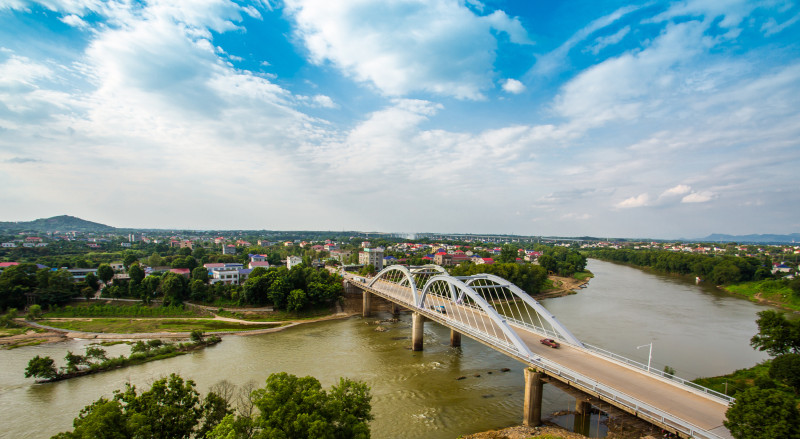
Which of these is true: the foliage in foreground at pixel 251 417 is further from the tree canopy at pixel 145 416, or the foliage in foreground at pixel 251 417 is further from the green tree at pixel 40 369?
the green tree at pixel 40 369

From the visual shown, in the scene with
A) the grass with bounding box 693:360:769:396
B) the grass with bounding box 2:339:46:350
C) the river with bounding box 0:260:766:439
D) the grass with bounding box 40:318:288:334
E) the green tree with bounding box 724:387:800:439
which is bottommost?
the grass with bounding box 2:339:46:350

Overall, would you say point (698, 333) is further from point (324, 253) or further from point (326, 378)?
point (324, 253)

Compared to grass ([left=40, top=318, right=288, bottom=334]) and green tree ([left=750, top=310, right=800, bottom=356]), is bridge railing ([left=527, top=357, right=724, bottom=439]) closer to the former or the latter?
green tree ([left=750, top=310, right=800, bottom=356])

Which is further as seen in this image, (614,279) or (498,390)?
(614,279)

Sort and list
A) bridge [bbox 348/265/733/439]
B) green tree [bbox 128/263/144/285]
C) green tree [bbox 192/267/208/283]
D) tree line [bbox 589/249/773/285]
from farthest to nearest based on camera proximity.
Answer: tree line [bbox 589/249/773/285], green tree [bbox 192/267/208/283], green tree [bbox 128/263/144/285], bridge [bbox 348/265/733/439]

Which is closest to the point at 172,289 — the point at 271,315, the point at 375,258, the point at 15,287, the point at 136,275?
the point at 136,275

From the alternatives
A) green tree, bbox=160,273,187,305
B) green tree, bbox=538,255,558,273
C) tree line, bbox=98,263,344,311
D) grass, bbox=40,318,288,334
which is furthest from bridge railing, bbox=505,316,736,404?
green tree, bbox=538,255,558,273

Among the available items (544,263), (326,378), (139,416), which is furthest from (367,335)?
(544,263)
